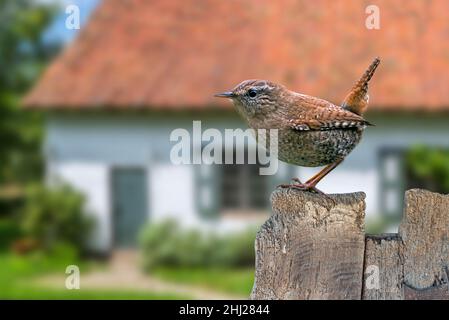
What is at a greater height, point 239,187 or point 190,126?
point 190,126

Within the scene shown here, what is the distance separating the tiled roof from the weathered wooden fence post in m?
12.3

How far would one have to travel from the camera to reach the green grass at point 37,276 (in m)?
13.8

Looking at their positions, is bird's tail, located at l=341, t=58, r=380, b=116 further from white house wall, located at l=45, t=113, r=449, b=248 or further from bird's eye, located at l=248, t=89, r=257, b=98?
white house wall, located at l=45, t=113, r=449, b=248

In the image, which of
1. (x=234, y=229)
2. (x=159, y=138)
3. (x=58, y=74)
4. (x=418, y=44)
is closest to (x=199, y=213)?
(x=234, y=229)

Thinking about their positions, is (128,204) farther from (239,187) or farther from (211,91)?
(211,91)

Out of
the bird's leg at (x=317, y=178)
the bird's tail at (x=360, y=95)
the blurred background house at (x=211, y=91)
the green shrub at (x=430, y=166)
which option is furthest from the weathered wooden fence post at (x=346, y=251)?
the green shrub at (x=430, y=166)

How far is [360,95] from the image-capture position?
354 cm

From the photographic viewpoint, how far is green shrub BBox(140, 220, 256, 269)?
15766 millimetres

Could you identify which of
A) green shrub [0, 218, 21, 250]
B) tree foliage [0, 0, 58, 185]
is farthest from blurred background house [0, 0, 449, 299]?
tree foliage [0, 0, 58, 185]

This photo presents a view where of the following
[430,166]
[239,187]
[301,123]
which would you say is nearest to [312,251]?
[301,123]

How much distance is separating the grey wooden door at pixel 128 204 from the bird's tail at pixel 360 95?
1364 centimetres

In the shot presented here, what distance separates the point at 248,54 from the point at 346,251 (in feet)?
44.4
